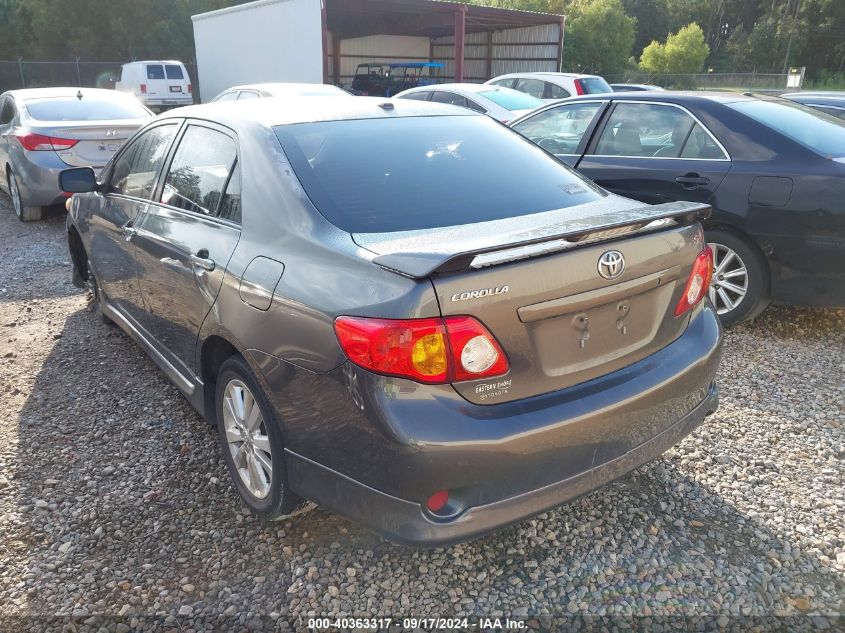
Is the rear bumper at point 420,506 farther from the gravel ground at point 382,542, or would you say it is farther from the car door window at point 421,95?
the car door window at point 421,95

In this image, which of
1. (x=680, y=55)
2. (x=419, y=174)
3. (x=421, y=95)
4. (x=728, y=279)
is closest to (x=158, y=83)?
(x=421, y=95)

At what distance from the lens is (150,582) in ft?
8.19

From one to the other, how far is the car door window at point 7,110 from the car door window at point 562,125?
642 cm

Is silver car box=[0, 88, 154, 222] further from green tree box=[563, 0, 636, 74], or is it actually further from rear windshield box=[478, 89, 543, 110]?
green tree box=[563, 0, 636, 74]

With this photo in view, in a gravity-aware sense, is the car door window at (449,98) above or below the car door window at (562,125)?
above

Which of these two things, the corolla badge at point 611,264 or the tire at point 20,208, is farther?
the tire at point 20,208

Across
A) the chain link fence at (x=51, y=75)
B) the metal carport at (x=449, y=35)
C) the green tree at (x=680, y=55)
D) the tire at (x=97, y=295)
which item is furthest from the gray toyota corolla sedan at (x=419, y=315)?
the green tree at (x=680, y=55)

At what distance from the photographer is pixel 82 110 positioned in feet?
26.6

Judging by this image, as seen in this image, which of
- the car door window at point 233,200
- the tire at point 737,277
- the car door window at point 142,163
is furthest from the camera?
the tire at point 737,277

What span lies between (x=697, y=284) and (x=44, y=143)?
740 cm

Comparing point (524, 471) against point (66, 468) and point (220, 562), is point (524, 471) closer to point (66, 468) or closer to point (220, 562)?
point (220, 562)

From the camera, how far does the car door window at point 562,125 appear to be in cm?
561

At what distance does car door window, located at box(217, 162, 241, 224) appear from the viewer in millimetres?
2732

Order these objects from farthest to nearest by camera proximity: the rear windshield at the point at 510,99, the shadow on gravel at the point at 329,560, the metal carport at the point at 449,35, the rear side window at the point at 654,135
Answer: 1. the metal carport at the point at 449,35
2. the rear windshield at the point at 510,99
3. the rear side window at the point at 654,135
4. the shadow on gravel at the point at 329,560
